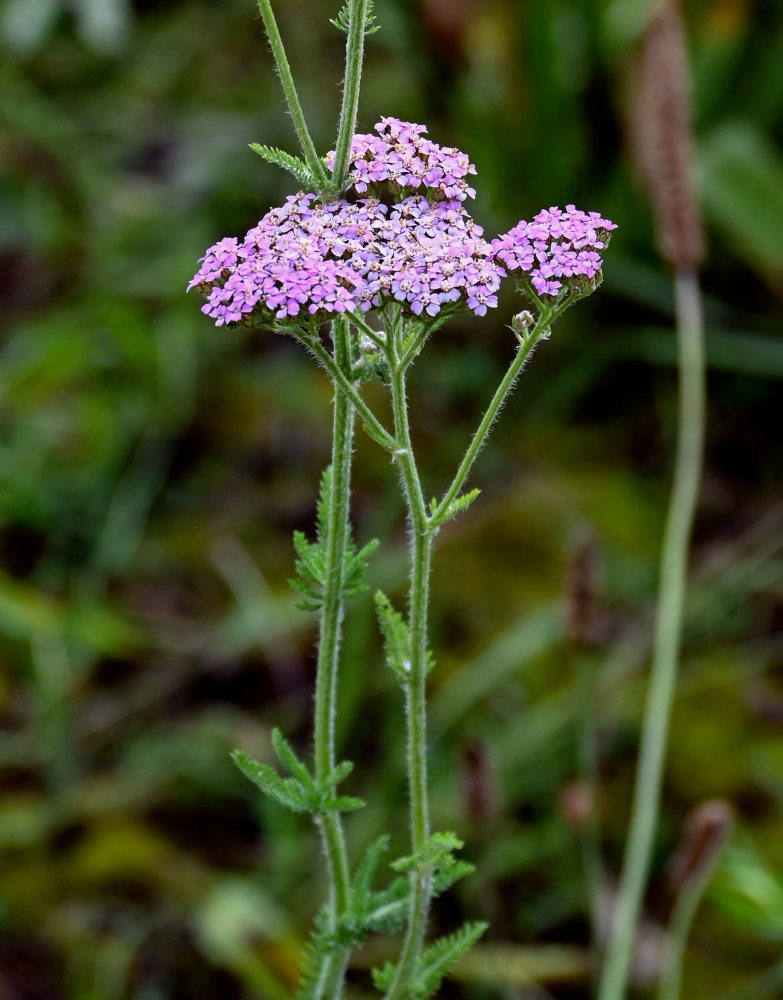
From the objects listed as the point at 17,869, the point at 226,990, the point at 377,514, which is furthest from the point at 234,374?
the point at 226,990

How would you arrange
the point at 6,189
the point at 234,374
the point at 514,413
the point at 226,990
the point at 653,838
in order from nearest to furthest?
the point at 226,990, the point at 653,838, the point at 514,413, the point at 234,374, the point at 6,189

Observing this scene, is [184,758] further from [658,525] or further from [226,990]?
[658,525]

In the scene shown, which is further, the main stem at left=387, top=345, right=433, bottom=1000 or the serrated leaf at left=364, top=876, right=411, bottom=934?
the serrated leaf at left=364, top=876, right=411, bottom=934

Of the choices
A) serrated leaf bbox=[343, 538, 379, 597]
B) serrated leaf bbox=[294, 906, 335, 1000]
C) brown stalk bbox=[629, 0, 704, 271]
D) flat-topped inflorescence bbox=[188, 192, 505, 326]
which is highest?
brown stalk bbox=[629, 0, 704, 271]

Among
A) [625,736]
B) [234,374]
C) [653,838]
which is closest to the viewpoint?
[653,838]

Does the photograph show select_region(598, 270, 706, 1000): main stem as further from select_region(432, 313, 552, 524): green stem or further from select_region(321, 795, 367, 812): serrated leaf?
select_region(432, 313, 552, 524): green stem

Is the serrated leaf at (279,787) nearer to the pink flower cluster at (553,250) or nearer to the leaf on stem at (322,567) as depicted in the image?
the leaf on stem at (322,567)

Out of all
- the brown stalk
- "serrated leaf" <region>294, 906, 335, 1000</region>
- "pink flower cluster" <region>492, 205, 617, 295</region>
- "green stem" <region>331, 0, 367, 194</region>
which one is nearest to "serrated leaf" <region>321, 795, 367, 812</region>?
"serrated leaf" <region>294, 906, 335, 1000</region>
